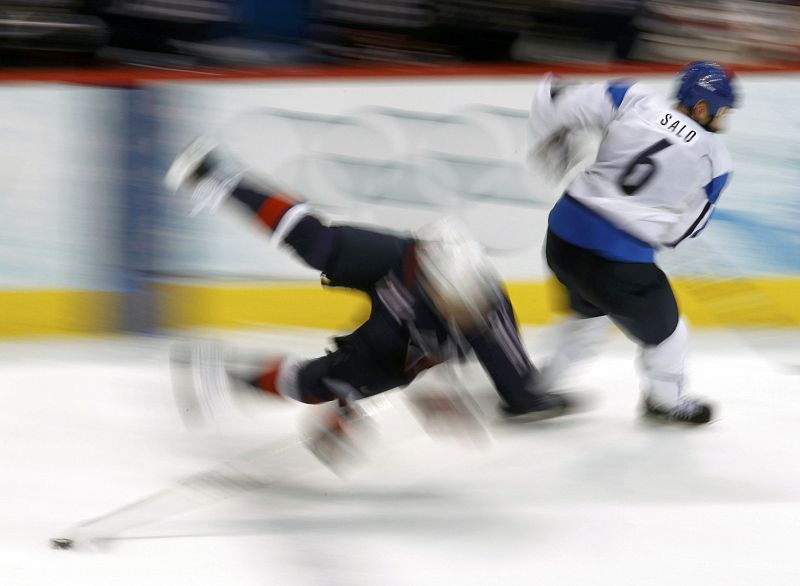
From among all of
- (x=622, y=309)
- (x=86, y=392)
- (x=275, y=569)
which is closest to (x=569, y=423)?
(x=622, y=309)

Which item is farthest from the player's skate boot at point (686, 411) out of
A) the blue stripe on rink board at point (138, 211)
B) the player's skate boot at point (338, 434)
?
the blue stripe on rink board at point (138, 211)

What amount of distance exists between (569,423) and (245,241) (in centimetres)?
120

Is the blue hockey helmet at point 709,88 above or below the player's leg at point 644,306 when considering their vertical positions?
above

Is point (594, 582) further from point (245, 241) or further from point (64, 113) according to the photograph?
point (64, 113)

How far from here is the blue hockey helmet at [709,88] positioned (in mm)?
2721

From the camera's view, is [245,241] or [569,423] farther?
[245,241]

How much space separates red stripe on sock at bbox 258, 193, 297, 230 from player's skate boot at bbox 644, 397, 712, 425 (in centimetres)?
122

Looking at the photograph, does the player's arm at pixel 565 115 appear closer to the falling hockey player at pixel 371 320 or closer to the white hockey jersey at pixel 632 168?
the white hockey jersey at pixel 632 168

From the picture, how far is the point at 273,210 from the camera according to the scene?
2504 mm

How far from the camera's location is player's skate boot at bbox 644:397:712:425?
3061 mm

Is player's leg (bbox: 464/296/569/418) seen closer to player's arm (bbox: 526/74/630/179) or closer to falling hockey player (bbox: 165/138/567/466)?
falling hockey player (bbox: 165/138/567/466)

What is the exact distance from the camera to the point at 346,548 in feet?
7.97

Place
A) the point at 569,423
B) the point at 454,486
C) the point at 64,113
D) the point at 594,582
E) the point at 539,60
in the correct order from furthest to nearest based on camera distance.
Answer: the point at 539,60 → the point at 64,113 → the point at 569,423 → the point at 454,486 → the point at 594,582

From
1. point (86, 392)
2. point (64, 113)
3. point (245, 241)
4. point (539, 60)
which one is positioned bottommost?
point (86, 392)
